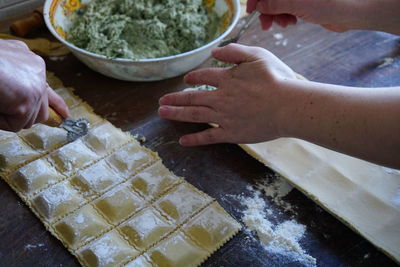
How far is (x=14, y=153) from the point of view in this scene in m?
0.82

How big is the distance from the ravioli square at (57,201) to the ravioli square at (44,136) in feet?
0.39

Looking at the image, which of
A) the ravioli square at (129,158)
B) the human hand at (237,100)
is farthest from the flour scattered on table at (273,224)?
the ravioli square at (129,158)

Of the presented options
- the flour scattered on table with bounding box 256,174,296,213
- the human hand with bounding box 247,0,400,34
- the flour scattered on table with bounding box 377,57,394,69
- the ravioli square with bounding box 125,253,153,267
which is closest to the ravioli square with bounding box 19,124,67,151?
the ravioli square with bounding box 125,253,153,267

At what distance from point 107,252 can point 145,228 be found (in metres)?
0.08

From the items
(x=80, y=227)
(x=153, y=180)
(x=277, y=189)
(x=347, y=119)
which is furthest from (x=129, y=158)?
(x=347, y=119)

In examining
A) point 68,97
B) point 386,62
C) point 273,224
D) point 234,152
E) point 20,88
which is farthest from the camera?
point 386,62

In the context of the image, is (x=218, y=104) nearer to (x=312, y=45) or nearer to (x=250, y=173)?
(x=250, y=173)

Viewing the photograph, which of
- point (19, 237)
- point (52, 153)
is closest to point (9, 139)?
point (52, 153)

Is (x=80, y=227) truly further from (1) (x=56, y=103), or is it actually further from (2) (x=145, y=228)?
(1) (x=56, y=103)

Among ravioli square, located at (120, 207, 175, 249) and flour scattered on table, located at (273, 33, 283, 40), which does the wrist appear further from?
flour scattered on table, located at (273, 33, 283, 40)

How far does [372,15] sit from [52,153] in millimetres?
793

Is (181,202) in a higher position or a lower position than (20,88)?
lower

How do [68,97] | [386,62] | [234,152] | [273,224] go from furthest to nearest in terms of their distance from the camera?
1. [386,62]
2. [68,97]
3. [234,152]
4. [273,224]

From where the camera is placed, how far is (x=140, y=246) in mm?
681
